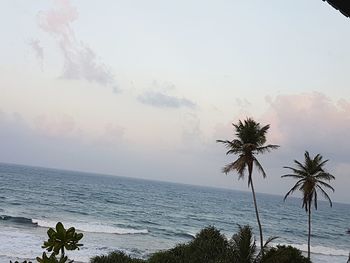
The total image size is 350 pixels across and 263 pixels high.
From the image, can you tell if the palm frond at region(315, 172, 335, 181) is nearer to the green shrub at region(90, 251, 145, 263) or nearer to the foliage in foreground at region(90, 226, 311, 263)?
the foliage in foreground at region(90, 226, 311, 263)

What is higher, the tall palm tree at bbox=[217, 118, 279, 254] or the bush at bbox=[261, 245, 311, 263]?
the tall palm tree at bbox=[217, 118, 279, 254]

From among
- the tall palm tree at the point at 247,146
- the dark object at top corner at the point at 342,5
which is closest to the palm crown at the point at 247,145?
the tall palm tree at the point at 247,146

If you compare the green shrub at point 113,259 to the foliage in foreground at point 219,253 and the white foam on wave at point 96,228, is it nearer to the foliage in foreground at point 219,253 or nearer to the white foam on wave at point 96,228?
the foliage in foreground at point 219,253

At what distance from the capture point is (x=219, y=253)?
2930 centimetres

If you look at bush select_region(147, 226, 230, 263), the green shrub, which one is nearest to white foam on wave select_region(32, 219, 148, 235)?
bush select_region(147, 226, 230, 263)

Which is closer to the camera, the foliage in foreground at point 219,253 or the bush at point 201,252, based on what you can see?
the foliage in foreground at point 219,253

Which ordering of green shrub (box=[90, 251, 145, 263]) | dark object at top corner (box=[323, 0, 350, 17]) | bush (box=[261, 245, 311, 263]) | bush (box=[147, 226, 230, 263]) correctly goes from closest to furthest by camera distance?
dark object at top corner (box=[323, 0, 350, 17]) < bush (box=[261, 245, 311, 263]) < green shrub (box=[90, 251, 145, 263]) < bush (box=[147, 226, 230, 263])

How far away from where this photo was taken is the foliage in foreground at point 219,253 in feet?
88.6

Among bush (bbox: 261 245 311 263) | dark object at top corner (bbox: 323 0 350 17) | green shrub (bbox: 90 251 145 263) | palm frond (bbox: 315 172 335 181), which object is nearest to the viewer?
dark object at top corner (bbox: 323 0 350 17)

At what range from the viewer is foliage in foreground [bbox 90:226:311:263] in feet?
88.6

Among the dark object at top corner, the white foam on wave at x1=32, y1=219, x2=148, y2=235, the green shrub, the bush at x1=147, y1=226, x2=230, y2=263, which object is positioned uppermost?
the dark object at top corner

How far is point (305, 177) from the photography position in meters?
35.7

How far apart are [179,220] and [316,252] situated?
1252 inches

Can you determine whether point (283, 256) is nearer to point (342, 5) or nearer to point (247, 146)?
point (247, 146)
